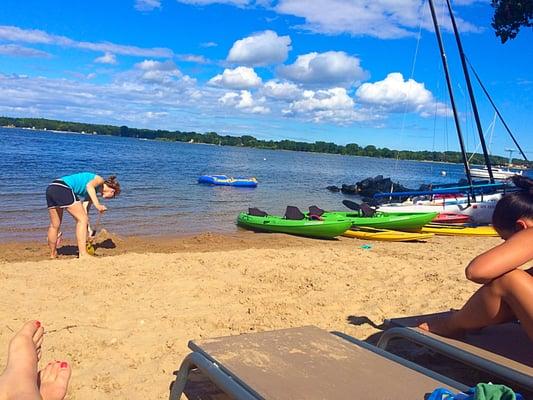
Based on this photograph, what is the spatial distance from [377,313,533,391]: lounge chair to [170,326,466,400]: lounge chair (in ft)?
1.15

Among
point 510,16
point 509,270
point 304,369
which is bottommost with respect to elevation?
point 304,369

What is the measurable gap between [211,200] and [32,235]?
33.3 ft

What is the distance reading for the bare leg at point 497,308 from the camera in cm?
279

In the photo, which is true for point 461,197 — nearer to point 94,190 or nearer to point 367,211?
point 367,211

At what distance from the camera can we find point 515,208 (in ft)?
9.55

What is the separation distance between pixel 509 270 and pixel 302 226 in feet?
31.4

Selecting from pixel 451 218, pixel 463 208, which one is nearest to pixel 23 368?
pixel 451 218

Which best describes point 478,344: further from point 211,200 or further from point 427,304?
point 211,200

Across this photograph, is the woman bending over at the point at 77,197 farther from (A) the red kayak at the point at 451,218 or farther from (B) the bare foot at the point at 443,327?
(A) the red kayak at the point at 451,218

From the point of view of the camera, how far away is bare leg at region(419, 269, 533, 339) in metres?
2.79

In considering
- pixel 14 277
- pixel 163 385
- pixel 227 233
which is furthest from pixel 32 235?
pixel 163 385

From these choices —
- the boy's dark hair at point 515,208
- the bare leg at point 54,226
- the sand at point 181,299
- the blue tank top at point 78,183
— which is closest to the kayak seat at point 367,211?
the sand at point 181,299

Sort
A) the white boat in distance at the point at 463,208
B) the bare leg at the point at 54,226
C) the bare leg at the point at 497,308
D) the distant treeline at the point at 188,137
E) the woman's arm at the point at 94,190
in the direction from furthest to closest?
the distant treeline at the point at 188,137, the white boat in distance at the point at 463,208, the bare leg at the point at 54,226, the woman's arm at the point at 94,190, the bare leg at the point at 497,308

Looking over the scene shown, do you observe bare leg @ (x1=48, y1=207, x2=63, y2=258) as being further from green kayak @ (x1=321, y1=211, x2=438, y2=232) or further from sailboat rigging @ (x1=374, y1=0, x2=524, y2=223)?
sailboat rigging @ (x1=374, y1=0, x2=524, y2=223)
